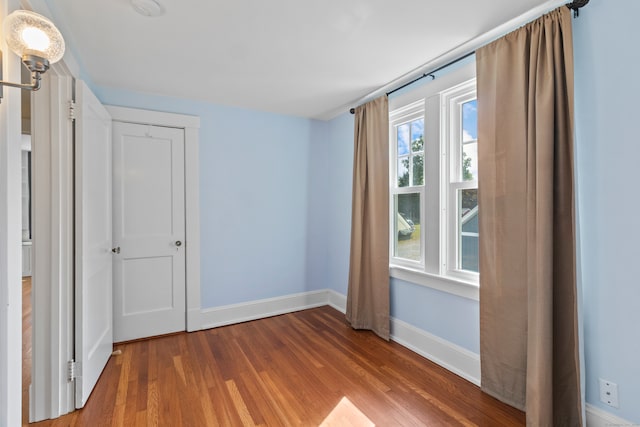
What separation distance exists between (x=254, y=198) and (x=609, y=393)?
326 cm

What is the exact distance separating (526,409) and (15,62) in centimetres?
300

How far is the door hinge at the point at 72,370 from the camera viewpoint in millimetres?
1968

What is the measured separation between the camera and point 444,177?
2508mm

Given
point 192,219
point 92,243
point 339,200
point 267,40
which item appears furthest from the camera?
point 339,200

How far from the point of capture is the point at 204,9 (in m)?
1.75

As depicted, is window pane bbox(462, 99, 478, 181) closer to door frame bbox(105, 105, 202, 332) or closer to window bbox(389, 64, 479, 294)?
window bbox(389, 64, 479, 294)

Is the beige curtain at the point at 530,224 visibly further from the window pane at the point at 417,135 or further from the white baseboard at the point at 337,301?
the white baseboard at the point at 337,301

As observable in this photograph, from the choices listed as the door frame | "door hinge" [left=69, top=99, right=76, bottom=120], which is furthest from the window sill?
"door hinge" [left=69, top=99, right=76, bottom=120]

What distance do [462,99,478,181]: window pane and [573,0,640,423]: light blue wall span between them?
2.36ft

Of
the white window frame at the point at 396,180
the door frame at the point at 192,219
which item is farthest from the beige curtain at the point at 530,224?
the door frame at the point at 192,219

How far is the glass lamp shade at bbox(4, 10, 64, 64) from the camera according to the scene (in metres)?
0.92

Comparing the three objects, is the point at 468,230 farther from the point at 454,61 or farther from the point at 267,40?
the point at 267,40

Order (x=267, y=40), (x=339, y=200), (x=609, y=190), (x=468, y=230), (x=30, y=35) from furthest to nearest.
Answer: (x=339, y=200), (x=468, y=230), (x=267, y=40), (x=609, y=190), (x=30, y=35)

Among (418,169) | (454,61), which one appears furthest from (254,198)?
(454,61)
